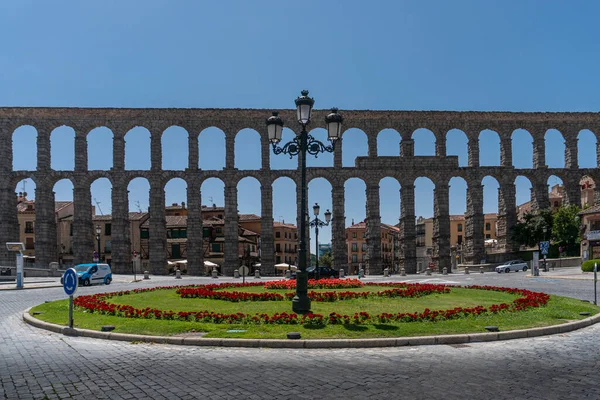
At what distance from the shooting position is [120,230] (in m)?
66.6

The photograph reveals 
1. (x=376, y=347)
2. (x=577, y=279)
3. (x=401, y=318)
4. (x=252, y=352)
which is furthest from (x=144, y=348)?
(x=577, y=279)

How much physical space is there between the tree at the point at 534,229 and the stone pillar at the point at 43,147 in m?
60.3

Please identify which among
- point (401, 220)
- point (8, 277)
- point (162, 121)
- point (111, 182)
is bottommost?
point (8, 277)

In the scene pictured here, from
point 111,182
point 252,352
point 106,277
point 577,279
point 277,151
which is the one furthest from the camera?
point 111,182

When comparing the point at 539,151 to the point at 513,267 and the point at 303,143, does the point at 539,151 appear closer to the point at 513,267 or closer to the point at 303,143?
the point at 513,267

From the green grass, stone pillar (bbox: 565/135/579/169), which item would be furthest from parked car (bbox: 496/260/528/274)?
the green grass

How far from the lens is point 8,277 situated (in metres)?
51.0

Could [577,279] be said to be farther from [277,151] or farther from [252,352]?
[252,352]

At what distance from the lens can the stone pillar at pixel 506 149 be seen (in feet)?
235

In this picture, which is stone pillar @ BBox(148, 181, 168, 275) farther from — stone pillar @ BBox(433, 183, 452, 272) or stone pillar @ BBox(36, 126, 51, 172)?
stone pillar @ BBox(433, 183, 452, 272)

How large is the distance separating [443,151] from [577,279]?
34.1 m

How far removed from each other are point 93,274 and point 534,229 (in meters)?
51.9

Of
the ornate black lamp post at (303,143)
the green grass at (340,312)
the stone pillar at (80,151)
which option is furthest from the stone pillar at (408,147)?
the ornate black lamp post at (303,143)

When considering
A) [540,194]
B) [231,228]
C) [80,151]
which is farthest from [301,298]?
[540,194]
